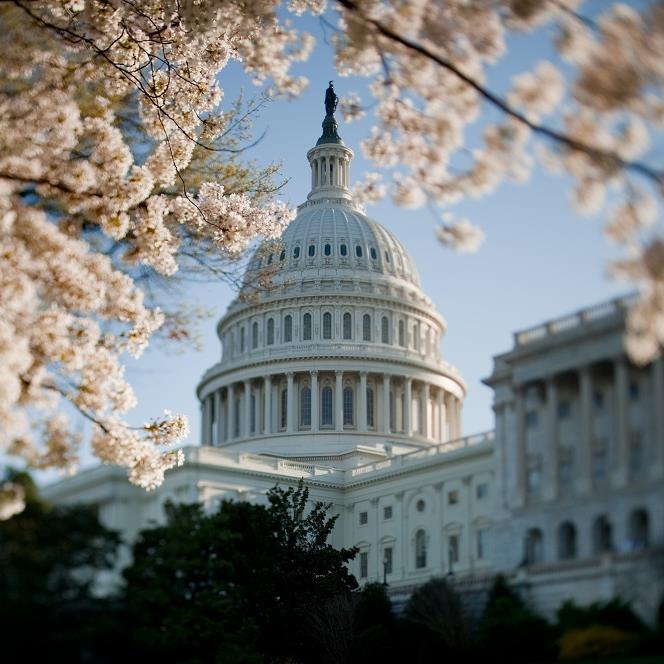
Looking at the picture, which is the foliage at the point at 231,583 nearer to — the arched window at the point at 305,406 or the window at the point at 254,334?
the arched window at the point at 305,406

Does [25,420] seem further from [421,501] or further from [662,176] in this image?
[421,501]

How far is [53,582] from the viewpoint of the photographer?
14.6 metres

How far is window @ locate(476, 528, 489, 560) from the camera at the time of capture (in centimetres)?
1630

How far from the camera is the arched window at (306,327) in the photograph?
97.6 meters

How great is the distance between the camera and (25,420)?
15.4 meters

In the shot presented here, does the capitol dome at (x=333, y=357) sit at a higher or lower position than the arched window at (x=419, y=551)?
higher

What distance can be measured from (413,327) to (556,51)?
89.1 meters

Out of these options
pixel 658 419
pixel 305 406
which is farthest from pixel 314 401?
pixel 658 419

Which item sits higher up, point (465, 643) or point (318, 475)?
point (318, 475)

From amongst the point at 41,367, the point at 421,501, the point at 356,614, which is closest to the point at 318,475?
the point at 421,501

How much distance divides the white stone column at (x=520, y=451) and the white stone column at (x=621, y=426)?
1.54 metres

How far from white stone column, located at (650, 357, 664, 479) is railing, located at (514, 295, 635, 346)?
2.53 feet

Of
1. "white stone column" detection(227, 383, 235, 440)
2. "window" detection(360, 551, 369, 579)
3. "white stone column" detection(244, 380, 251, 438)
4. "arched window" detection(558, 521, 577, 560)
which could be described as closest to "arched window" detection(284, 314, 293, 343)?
"white stone column" detection(244, 380, 251, 438)

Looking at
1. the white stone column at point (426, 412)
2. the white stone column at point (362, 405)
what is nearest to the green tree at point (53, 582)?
the white stone column at point (362, 405)
